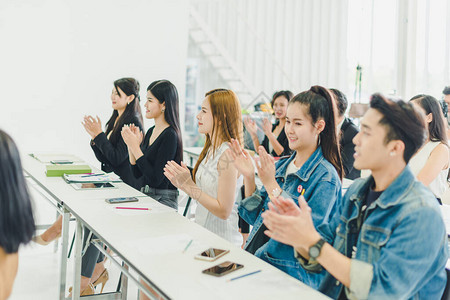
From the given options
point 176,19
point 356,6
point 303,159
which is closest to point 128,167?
point 303,159

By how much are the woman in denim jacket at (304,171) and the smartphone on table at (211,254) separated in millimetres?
249

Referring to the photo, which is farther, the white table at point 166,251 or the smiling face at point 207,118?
the smiling face at point 207,118

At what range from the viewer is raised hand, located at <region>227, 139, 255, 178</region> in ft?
7.24

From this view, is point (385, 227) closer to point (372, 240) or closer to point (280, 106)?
point (372, 240)

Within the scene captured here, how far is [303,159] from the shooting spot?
6.93 feet

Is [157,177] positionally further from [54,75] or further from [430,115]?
[54,75]

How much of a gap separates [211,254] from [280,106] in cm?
326

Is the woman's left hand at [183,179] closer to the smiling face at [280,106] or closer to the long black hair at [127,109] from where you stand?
the long black hair at [127,109]

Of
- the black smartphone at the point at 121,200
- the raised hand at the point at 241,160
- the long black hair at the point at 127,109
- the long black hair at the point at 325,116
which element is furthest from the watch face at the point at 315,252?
the long black hair at the point at 127,109

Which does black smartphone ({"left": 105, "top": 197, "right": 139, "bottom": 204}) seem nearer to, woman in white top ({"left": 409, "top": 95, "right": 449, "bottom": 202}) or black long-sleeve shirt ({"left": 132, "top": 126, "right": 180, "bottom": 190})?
black long-sleeve shirt ({"left": 132, "top": 126, "right": 180, "bottom": 190})

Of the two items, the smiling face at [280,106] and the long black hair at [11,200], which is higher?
the smiling face at [280,106]

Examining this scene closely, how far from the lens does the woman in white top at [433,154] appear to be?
110 inches

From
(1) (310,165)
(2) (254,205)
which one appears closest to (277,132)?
(2) (254,205)

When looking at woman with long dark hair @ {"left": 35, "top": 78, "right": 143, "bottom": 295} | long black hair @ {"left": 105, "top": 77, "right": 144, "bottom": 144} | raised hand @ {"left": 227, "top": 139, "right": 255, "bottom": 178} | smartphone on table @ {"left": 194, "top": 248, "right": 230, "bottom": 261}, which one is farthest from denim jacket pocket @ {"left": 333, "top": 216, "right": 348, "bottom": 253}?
long black hair @ {"left": 105, "top": 77, "right": 144, "bottom": 144}
